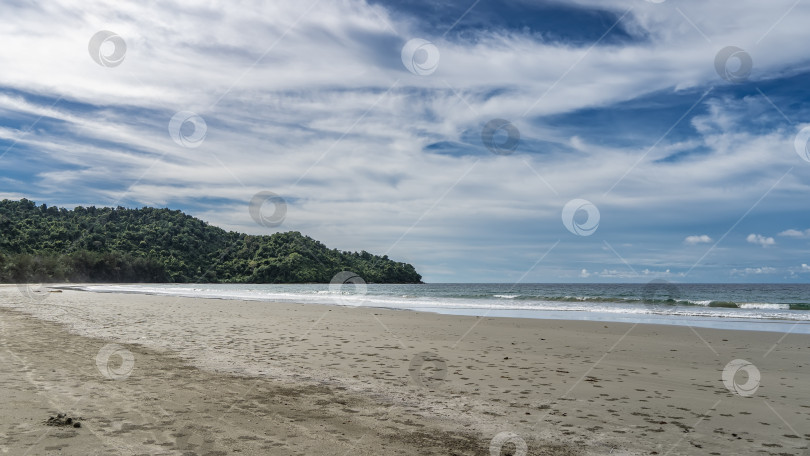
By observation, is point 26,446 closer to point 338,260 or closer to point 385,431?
point 385,431

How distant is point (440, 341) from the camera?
1619 cm

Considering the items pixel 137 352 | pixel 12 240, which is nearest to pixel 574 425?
pixel 137 352

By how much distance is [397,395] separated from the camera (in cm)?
873

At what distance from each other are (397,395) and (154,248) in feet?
483

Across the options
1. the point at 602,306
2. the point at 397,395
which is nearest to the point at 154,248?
the point at 602,306

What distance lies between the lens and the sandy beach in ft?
20.0

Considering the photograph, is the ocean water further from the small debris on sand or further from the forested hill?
the forested hill

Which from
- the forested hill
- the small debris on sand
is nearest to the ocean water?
the small debris on sand

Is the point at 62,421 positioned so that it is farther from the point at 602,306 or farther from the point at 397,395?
the point at 602,306

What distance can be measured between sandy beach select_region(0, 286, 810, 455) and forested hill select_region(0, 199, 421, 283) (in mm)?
115177

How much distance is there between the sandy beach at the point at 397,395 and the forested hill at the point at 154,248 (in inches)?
4535

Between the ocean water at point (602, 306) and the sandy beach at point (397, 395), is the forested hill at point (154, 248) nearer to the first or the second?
the ocean water at point (602, 306)

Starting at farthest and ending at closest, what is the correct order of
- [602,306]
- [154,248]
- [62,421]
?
[154,248], [602,306], [62,421]

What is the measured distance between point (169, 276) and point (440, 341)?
135 m
